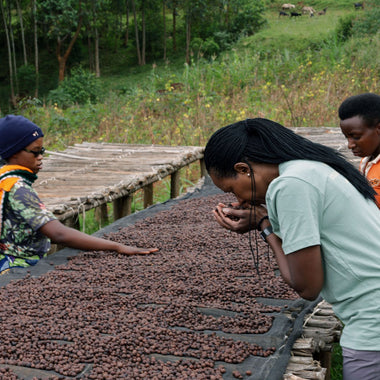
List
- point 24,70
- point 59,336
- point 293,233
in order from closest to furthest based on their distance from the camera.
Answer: point 293,233 → point 59,336 → point 24,70

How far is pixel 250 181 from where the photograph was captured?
5.10ft

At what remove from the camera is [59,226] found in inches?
119

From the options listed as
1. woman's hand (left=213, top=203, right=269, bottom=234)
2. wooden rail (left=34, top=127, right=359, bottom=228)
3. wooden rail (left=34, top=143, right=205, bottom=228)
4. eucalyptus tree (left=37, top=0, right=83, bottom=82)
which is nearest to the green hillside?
wooden rail (left=34, top=127, right=359, bottom=228)

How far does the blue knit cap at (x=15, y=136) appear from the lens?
3014 mm

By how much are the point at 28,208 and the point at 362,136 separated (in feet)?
6.14

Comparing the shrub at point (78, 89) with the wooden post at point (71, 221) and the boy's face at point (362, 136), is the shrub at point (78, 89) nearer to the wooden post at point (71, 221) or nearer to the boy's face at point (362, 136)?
the wooden post at point (71, 221)

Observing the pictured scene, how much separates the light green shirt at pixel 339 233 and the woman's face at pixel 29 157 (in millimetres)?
2027

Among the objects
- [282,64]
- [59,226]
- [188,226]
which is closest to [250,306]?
[59,226]

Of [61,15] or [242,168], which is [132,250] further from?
[61,15]

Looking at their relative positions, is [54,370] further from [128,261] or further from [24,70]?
[24,70]

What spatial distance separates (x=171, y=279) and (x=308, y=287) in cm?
134

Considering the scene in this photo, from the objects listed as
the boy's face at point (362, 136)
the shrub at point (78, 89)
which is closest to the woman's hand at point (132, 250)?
the boy's face at point (362, 136)

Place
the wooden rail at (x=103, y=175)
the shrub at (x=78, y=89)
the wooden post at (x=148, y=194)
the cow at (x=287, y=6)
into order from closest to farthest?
the wooden rail at (x=103, y=175)
the wooden post at (x=148, y=194)
the shrub at (x=78, y=89)
the cow at (x=287, y=6)

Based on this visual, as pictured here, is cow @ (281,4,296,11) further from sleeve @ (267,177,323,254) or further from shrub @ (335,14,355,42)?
sleeve @ (267,177,323,254)
